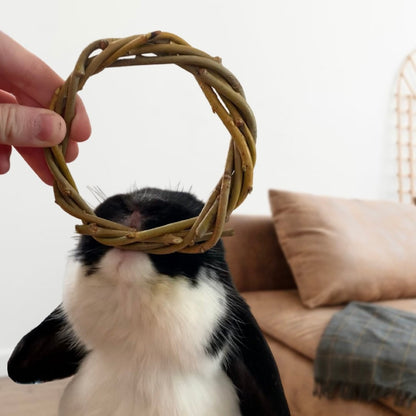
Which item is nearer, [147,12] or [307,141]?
[147,12]

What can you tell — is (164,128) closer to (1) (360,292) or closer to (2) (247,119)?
(1) (360,292)

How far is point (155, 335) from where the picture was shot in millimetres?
317

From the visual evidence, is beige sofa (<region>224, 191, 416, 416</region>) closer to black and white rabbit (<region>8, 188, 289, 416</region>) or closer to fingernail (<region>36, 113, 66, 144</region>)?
black and white rabbit (<region>8, 188, 289, 416</region>)

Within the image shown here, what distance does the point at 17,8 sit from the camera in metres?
1.56

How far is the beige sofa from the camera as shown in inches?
49.5

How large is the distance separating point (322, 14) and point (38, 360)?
2.25 meters

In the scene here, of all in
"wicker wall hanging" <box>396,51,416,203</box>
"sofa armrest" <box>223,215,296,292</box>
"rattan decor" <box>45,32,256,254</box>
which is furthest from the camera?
"wicker wall hanging" <box>396,51,416,203</box>

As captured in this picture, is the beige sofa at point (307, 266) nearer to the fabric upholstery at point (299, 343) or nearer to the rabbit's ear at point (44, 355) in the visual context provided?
the fabric upholstery at point (299, 343)

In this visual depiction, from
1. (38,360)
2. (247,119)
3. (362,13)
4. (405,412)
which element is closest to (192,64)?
(247,119)

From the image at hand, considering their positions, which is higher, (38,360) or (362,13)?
(362,13)

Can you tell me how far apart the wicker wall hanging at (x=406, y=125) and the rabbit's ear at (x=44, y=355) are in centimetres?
246

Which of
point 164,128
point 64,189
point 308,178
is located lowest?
point 308,178

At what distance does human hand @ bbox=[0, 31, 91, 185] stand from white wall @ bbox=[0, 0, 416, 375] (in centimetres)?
107

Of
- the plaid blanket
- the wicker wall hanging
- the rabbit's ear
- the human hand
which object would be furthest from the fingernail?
the wicker wall hanging
